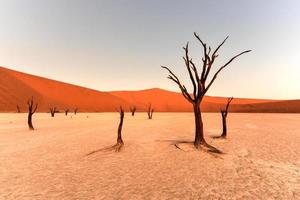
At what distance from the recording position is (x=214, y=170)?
34.1 ft

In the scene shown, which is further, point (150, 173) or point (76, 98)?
point (76, 98)

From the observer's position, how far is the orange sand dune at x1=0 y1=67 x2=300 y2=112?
88.0 metres

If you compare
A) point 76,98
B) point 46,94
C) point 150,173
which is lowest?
point 150,173

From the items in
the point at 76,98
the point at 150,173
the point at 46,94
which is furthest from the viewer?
the point at 76,98

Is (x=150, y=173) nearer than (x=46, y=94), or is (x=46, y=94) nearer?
(x=150, y=173)

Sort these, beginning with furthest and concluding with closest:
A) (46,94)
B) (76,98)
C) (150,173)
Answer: (76,98)
(46,94)
(150,173)

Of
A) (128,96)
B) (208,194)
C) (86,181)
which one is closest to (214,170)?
(208,194)

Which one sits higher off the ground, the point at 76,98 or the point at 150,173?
the point at 76,98

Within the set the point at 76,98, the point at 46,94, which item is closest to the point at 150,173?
the point at 46,94

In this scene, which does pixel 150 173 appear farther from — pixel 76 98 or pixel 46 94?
pixel 76 98

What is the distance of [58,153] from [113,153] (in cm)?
268

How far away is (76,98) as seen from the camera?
115875mm

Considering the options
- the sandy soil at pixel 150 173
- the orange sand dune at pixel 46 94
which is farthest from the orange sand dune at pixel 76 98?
the sandy soil at pixel 150 173

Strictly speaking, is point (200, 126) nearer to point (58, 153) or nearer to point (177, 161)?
point (177, 161)
